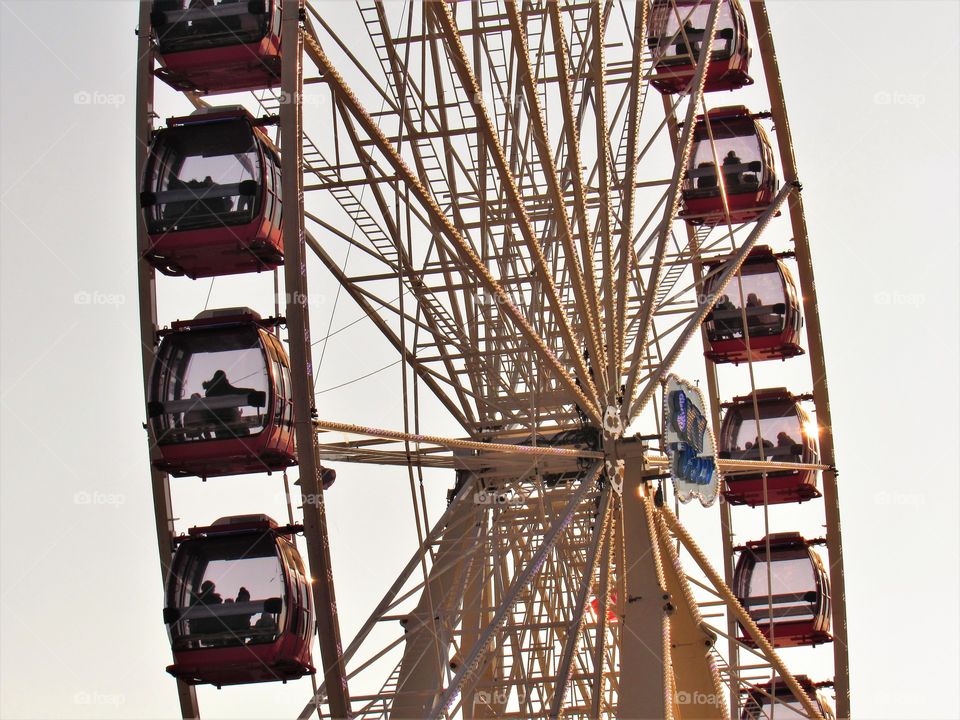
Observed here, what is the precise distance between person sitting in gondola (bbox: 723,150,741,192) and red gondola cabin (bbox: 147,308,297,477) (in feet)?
26.2

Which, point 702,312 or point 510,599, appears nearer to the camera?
point 510,599

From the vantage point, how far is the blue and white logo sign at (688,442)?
1642 centimetres

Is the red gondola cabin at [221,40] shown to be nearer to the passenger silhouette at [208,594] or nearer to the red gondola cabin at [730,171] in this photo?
the passenger silhouette at [208,594]

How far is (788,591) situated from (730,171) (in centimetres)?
536

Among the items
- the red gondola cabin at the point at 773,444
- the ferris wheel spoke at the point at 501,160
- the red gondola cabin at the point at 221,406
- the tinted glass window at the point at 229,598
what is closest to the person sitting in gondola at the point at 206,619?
the tinted glass window at the point at 229,598

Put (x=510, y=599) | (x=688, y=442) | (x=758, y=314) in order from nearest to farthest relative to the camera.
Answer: (x=510, y=599), (x=688, y=442), (x=758, y=314)

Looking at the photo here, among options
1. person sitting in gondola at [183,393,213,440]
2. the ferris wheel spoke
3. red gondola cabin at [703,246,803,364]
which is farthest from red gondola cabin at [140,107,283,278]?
red gondola cabin at [703,246,803,364]

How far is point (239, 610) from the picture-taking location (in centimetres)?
1434

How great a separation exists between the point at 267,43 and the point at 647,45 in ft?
23.0

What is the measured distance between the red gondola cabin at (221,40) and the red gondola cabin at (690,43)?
6.79 m

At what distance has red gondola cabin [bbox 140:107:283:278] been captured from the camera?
578 inches

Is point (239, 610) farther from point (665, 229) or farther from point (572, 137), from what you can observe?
point (665, 229)

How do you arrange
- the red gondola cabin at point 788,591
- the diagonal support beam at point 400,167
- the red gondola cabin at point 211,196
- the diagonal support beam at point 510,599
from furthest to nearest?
the red gondola cabin at point 788,591 < the red gondola cabin at point 211,196 < the diagonal support beam at point 510,599 < the diagonal support beam at point 400,167

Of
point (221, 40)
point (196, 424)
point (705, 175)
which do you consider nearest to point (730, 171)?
point (705, 175)
